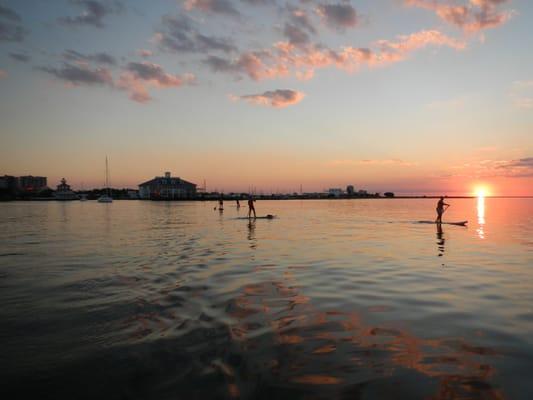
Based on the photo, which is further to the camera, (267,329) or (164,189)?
(164,189)

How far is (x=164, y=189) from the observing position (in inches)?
6870

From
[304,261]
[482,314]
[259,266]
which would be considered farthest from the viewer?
[304,261]

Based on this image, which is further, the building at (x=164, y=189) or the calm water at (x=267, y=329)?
the building at (x=164, y=189)

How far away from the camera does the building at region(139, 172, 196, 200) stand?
174 meters

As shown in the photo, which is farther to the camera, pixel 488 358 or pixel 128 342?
pixel 128 342

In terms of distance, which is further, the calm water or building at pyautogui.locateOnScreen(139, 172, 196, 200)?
building at pyautogui.locateOnScreen(139, 172, 196, 200)

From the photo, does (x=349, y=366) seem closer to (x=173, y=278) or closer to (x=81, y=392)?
(x=81, y=392)

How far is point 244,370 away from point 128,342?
7.72ft

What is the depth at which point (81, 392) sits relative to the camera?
4.68 m

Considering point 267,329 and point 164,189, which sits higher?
point 164,189

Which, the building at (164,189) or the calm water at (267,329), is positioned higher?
the building at (164,189)

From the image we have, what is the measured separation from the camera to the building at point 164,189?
6850 inches

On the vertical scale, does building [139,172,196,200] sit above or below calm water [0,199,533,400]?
above

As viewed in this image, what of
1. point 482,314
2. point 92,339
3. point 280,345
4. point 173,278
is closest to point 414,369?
point 280,345
